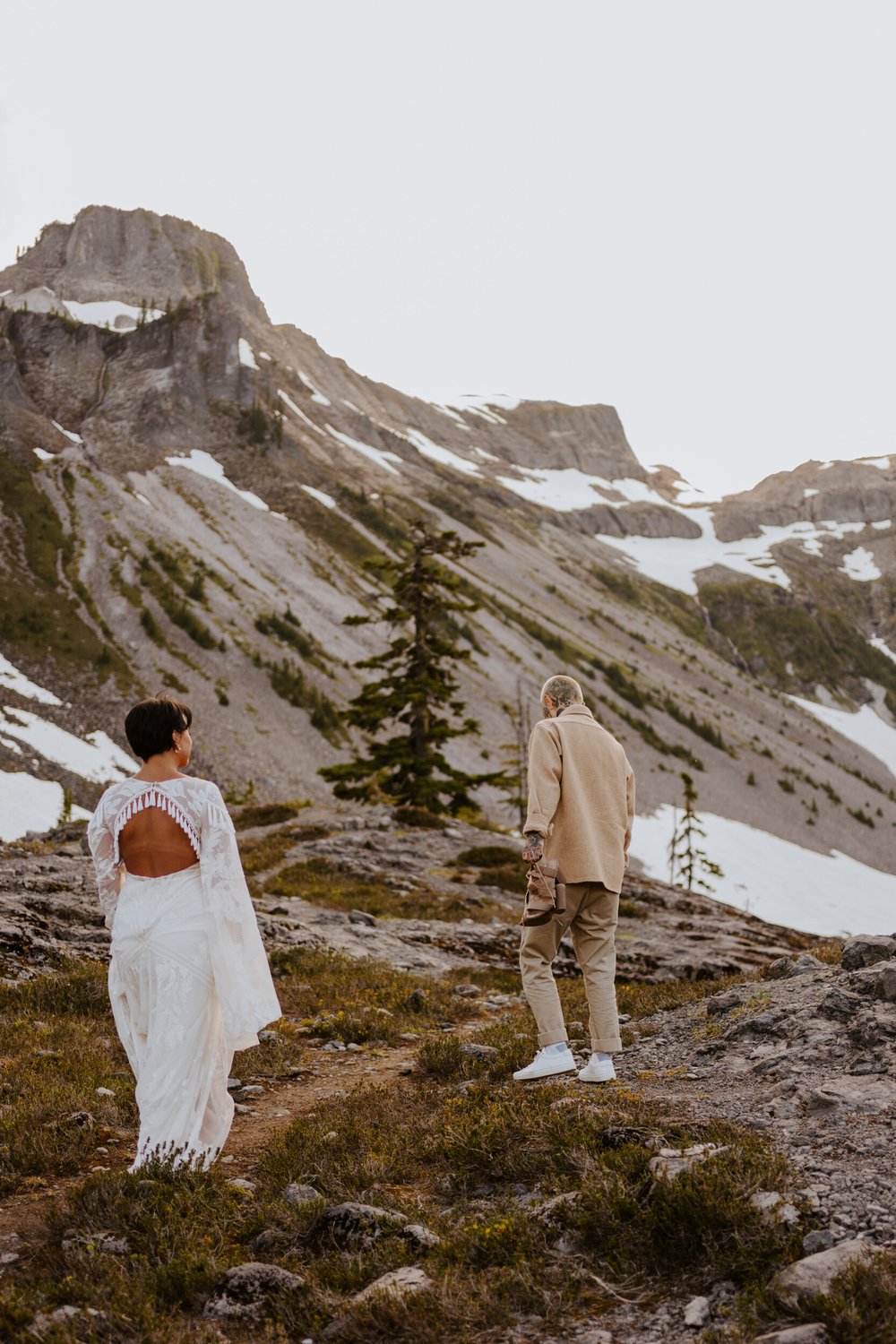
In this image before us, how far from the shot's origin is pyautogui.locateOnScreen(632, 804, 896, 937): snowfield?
202 ft

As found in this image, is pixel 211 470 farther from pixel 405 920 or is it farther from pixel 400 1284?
pixel 400 1284

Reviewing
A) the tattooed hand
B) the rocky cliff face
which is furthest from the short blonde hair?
the rocky cliff face

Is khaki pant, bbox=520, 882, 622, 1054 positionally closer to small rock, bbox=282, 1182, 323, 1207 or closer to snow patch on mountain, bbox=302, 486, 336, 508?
small rock, bbox=282, 1182, 323, 1207

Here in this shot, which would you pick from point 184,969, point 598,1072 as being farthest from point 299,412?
point 184,969

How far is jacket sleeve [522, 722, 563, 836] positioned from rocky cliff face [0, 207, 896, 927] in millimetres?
31380

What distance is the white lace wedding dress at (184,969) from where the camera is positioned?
617 cm

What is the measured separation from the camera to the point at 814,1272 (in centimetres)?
396

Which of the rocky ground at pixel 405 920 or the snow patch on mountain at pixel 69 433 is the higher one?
the snow patch on mountain at pixel 69 433

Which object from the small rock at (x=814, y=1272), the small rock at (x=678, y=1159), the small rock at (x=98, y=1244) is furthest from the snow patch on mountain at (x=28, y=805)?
the small rock at (x=814, y=1272)

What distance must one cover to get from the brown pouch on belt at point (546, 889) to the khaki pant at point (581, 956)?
0.50ft

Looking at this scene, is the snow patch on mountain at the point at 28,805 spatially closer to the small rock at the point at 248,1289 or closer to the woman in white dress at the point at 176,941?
the woman in white dress at the point at 176,941

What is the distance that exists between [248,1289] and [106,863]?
3029 mm

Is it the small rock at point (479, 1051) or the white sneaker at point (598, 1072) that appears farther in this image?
the small rock at point (479, 1051)

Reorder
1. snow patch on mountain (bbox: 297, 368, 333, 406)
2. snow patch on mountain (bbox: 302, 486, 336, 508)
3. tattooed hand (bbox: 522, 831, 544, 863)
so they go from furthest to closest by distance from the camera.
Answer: snow patch on mountain (bbox: 297, 368, 333, 406) → snow patch on mountain (bbox: 302, 486, 336, 508) → tattooed hand (bbox: 522, 831, 544, 863)
